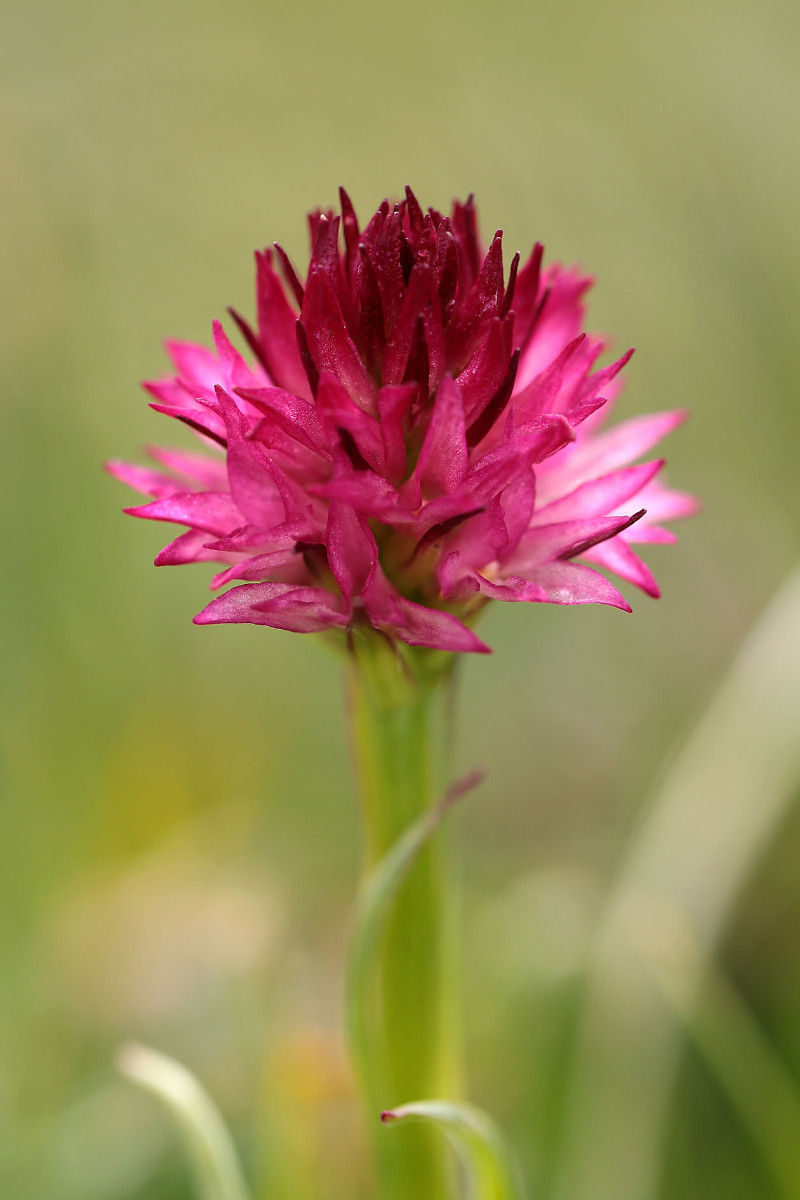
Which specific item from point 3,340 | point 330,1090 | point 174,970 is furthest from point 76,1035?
point 3,340

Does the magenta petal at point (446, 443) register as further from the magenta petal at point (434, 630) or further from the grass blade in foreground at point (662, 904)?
the grass blade in foreground at point (662, 904)

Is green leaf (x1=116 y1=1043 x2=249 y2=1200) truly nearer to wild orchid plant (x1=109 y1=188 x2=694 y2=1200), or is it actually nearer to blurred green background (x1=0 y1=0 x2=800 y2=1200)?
wild orchid plant (x1=109 y1=188 x2=694 y2=1200)

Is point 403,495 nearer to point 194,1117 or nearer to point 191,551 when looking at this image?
point 191,551

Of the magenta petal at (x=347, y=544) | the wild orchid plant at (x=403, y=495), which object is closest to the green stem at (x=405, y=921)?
the wild orchid plant at (x=403, y=495)

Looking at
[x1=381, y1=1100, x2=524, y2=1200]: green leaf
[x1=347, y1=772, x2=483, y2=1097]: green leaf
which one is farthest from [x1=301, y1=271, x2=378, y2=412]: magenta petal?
[x1=381, y1=1100, x2=524, y2=1200]: green leaf

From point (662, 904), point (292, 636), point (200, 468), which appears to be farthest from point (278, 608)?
point (292, 636)

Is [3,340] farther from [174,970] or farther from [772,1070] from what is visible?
[772,1070]
